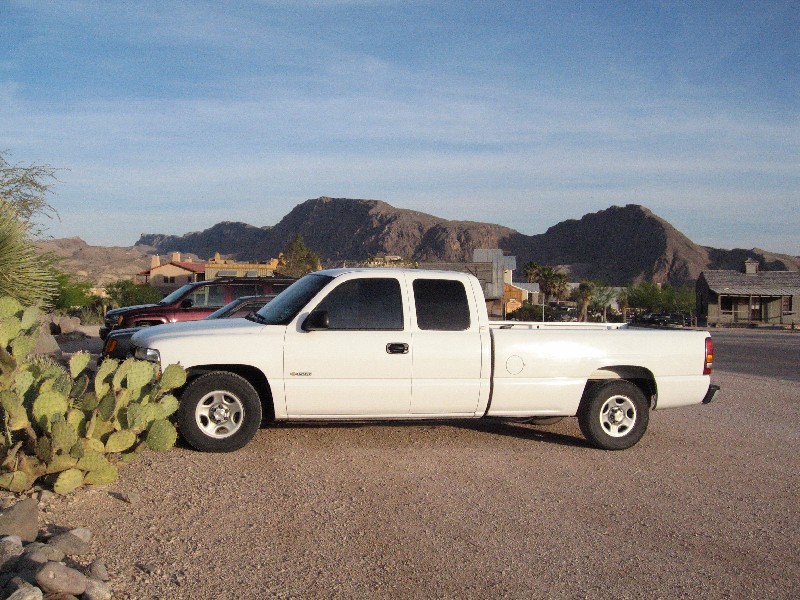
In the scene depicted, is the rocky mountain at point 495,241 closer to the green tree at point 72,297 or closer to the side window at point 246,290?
the green tree at point 72,297

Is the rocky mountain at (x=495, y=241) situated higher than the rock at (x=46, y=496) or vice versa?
the rocky mountain at (x=495, y=241)

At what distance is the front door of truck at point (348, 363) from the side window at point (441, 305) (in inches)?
10.2

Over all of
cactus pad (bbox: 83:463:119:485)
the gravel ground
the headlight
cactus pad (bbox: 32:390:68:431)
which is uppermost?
the headlight

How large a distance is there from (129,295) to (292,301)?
2951 centimetres

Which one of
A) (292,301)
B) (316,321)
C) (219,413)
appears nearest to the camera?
(219,413)

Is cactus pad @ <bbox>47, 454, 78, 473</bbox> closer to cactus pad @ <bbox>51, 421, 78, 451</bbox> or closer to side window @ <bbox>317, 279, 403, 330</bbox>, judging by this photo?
cactus pad @ <bbox>51, 421, 78, 451</bbox>

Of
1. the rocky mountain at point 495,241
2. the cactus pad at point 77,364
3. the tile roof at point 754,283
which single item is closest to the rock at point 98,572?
the cactus pad at point 77,364

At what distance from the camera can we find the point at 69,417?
22.6ft

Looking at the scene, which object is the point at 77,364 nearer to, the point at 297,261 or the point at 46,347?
the point at 46,347

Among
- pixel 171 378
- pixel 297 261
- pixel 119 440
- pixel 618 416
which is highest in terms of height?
pixel 297 261

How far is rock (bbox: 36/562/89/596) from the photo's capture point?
4520 mm

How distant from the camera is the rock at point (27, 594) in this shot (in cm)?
432

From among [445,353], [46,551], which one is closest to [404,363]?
[445,353]

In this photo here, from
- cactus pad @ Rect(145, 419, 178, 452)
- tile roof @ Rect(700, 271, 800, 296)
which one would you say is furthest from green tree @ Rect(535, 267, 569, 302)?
cactus pad @ Rect(145, 419, 178, 452)
